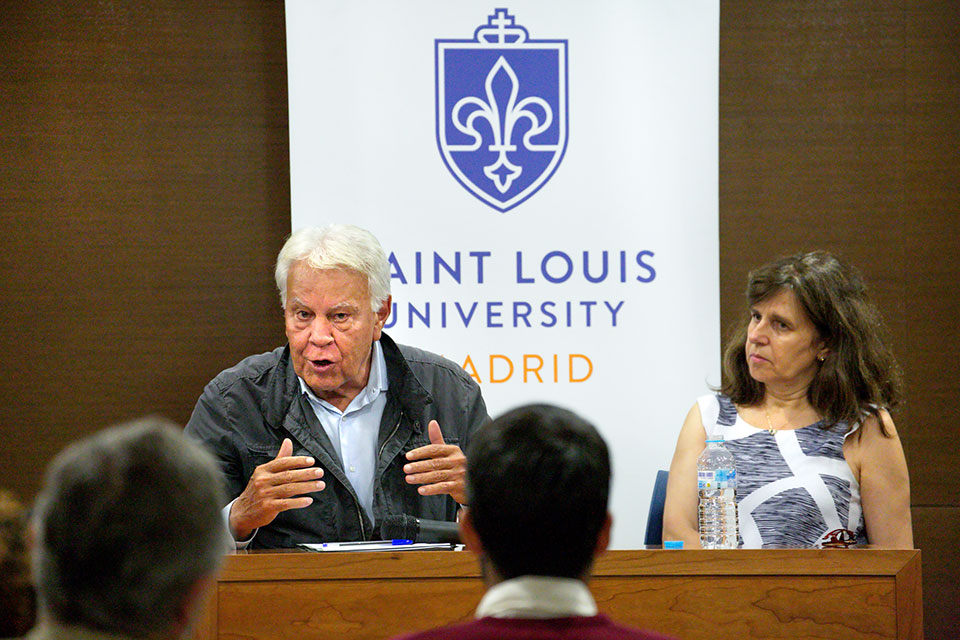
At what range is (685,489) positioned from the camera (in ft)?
11.1

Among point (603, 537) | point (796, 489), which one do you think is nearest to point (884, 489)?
point (796, 489)

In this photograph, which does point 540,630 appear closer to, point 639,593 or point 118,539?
point 118,539

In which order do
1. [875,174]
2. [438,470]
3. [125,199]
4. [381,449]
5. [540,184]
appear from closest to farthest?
[438,470], [381,449], [540,184], [125,199], [875,174]

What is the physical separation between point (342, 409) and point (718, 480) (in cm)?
113

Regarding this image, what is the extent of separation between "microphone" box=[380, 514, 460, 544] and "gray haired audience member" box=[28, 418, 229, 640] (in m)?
1.83

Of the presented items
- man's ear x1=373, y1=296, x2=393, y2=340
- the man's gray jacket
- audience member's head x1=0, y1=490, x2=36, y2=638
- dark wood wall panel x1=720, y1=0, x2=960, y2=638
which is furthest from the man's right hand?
dark wood wall panel x1=720, y1=0, x2=960, y2=638

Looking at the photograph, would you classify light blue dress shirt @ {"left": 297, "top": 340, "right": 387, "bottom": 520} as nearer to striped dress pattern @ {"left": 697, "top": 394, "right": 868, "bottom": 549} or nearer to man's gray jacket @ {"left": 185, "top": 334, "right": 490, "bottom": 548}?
man's gray jacket @ {"left": 185, "top": 334, "right": 490, "bottom": 548}

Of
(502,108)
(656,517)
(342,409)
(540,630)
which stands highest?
(502,108)

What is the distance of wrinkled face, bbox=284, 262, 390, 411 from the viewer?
322 cm

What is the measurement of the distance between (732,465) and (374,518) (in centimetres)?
111

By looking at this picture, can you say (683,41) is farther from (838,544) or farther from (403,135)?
(838,544)

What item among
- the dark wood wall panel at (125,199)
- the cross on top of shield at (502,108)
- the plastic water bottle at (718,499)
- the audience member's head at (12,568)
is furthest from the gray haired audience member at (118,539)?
the dark wood wall panel at (125,199)

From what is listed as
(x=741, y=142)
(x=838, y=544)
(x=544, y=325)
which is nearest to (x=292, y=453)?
(x=544, y=325)

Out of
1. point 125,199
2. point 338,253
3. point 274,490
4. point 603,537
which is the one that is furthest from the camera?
point 125,199
